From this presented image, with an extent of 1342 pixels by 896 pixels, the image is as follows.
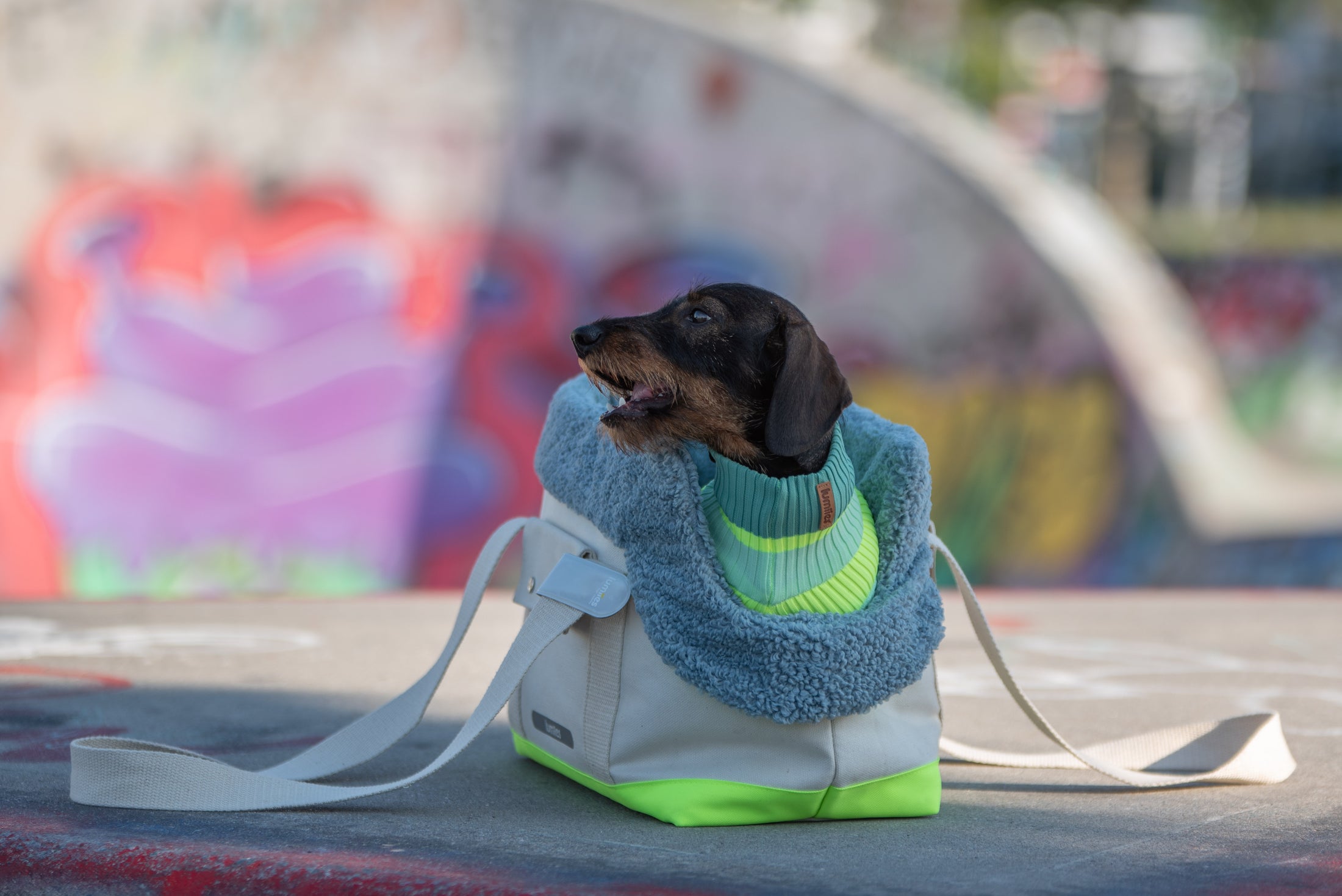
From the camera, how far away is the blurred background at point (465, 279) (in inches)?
385

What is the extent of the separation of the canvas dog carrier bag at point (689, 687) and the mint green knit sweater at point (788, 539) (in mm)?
40

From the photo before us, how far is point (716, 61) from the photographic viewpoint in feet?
35.4

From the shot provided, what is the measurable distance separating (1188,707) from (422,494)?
22.9 ft

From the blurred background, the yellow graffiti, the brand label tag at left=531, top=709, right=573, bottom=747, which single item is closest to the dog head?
the brand label tag at left=531, top=709, right=573, bottom=747

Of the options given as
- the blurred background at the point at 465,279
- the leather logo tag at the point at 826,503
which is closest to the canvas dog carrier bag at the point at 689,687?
the leather logo tag at the point at 826,503

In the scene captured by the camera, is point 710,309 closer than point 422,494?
Yes

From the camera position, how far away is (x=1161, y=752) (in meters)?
3.47

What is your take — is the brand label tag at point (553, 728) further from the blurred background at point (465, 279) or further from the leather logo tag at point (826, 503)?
the blurred background at point (465, 279)

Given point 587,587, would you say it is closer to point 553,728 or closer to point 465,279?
point 553,728

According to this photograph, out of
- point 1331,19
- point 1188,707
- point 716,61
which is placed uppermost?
point 1331,19

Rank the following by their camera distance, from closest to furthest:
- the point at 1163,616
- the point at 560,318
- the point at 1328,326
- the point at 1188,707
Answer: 1. the point at 1188,707
2. the point at 1163,616
3. the point at 560,318
4. the point at 1328,326

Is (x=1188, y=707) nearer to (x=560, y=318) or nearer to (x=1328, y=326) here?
(x=560, y=318)

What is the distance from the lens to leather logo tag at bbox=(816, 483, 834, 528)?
9.12 ft

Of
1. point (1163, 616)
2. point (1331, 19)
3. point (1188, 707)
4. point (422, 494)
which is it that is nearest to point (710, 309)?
point (1188, 707)
